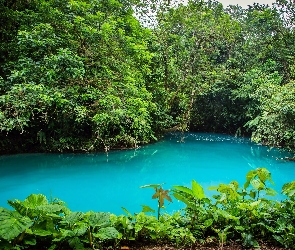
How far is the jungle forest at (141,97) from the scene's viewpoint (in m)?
1.78

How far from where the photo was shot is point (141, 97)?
436 inches

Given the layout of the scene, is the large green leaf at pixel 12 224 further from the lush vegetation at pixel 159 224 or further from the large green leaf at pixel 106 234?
the large green leaf at pixel 106 234

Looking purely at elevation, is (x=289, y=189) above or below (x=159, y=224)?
above

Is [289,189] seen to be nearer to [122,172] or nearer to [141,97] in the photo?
[122,172]

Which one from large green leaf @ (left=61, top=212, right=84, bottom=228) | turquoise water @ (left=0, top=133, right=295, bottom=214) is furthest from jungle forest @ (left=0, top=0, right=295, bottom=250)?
turquoise water @ (left=0, top=133, right=295, bottom=214)

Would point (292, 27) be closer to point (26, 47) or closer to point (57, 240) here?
point (26, 47)

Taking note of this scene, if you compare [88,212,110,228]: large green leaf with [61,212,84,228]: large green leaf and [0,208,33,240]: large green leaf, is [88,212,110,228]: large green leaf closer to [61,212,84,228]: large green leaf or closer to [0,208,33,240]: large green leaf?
[61,212,84,228]: large green leaf

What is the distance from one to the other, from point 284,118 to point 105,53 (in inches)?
231

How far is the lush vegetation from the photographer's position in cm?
148

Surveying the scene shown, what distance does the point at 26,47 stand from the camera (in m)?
8.47

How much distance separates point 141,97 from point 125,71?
4.39 feet

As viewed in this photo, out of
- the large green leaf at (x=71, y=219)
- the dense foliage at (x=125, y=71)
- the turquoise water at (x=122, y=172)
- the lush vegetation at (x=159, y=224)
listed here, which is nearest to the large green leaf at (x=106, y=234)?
the lush vegetation at (x=159, y=224)

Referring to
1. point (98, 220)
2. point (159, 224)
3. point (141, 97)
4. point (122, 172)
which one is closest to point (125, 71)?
point (141, 97)

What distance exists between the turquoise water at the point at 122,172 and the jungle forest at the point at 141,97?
2.54 feet
